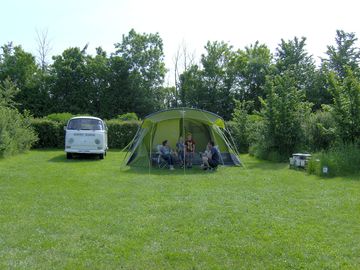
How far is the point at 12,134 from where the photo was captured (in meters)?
18.1

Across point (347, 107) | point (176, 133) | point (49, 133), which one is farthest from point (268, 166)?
point (49, 133)

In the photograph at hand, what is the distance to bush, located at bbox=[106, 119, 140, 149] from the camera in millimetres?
24344

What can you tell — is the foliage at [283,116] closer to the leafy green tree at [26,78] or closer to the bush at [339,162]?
the bush at [339,162]

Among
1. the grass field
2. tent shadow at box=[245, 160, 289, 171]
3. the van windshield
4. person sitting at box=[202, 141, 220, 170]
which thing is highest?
the van windshield

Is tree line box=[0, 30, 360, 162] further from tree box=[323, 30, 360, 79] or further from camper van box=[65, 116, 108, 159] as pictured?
camper van box=[65, 116, 108, 159]

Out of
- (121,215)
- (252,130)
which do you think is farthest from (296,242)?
(252,130)

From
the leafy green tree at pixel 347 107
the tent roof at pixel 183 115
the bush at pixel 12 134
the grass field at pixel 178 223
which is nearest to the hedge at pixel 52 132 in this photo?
the bush at pixel 12 134

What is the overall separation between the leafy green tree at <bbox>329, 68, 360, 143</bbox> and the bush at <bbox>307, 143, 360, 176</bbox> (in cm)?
75

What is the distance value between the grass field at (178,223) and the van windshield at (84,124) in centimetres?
577

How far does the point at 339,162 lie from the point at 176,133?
21.3 feet

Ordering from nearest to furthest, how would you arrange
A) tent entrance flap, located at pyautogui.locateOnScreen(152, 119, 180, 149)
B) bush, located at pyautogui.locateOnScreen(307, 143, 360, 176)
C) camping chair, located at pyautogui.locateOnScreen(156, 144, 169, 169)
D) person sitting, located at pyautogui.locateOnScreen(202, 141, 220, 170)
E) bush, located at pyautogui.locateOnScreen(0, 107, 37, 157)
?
bush, located at pyautogui.locateOnScreen(307, 143, 360, 176)
person sitting, located at pyautogui.locateOnScreen(202, 141, 220, 170)
camping chair, located at pyautogui.locateOnScreen(156, 144, 169, 169)
tent entrance flap, located at pyautogui.locateOnScreen(152, 119, 180, 149)
bush, located at pyautogui.locateOnScreen(0, 107, 37, 157)

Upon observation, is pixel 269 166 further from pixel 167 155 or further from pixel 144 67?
pixel 144 67

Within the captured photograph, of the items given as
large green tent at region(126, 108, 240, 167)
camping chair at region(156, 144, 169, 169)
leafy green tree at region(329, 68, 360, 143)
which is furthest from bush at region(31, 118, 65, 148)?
leafy green tree at region(329, 68, 360, 143)

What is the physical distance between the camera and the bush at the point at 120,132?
958 inches
